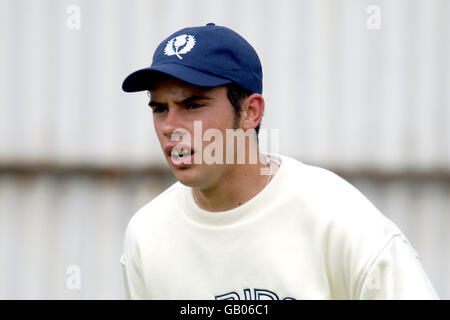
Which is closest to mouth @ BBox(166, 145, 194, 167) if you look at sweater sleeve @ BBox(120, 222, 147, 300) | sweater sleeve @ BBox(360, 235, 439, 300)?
sweater sleeve @ BBox(120, 222, 147, 300)

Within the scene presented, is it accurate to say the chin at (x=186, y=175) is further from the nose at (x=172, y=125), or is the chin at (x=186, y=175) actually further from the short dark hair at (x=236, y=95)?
the short dark hair at (x=236, y=95)

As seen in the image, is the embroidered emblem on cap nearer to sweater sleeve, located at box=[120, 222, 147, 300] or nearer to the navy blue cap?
the navy blue cap

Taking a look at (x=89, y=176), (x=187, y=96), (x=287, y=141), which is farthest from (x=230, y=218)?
(x=89, y=176)

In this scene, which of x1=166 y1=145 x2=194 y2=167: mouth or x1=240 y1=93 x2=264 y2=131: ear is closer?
x1=166 y1=145 x2=194 y2=167: mouth

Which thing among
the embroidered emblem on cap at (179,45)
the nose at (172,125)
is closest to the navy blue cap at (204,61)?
the embroidered emblem on cap at (179,45)

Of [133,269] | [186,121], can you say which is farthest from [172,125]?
[133,269]

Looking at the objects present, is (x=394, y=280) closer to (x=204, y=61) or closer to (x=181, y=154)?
(x=181, y=154)

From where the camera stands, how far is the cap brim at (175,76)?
2775 millimetres

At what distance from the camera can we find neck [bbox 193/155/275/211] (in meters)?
3.00

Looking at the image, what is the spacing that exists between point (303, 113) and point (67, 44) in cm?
155

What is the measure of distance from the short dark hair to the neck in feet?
0.71

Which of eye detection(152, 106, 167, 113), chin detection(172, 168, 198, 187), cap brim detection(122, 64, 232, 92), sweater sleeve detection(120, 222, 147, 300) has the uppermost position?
cap brim detection(122, 64, 232, 92)

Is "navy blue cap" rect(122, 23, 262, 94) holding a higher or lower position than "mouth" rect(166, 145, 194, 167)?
higher

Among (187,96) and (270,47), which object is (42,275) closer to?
(270,47)
